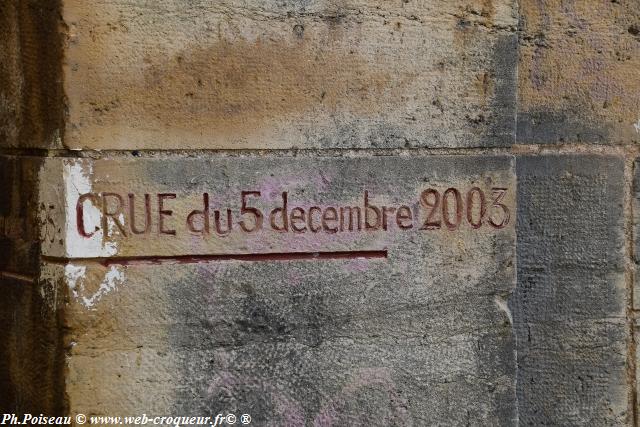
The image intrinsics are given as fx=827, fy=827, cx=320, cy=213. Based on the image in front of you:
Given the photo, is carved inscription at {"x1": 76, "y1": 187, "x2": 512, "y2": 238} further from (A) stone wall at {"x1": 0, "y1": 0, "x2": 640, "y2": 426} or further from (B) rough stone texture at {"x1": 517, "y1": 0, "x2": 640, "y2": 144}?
(B) rough stone texture at {"x1": 517, "y1": 0, "x2": 640, "y2": 144}

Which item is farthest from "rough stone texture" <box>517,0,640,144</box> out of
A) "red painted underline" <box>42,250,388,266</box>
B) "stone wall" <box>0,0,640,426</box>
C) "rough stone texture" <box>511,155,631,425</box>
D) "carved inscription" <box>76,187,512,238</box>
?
"red painted underline" <box>42,250,388,266</box>

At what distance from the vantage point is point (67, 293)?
2119mm

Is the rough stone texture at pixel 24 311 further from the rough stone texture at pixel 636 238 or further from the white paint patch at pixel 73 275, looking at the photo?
the rough stone texture at pixel 636 238

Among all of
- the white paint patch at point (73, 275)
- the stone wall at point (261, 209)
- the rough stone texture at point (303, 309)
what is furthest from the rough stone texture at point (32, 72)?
the white paint patch at point (73, 275)

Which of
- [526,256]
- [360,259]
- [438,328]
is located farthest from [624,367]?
[360,259]

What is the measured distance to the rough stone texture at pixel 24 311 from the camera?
2162 mm

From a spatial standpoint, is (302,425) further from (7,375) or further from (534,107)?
(534,107)

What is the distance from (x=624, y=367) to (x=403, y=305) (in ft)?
2.91

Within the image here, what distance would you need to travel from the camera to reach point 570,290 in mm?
2654

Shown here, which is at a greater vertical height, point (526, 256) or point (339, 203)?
point (339, 203)

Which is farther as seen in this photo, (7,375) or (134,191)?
(7,375)

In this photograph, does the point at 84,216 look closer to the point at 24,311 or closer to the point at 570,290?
the point at 24,311

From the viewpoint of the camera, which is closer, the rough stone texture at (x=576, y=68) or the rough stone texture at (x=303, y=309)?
the rough stone texture at (x=303, y=309)

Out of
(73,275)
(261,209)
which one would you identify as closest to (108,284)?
(73,275)
